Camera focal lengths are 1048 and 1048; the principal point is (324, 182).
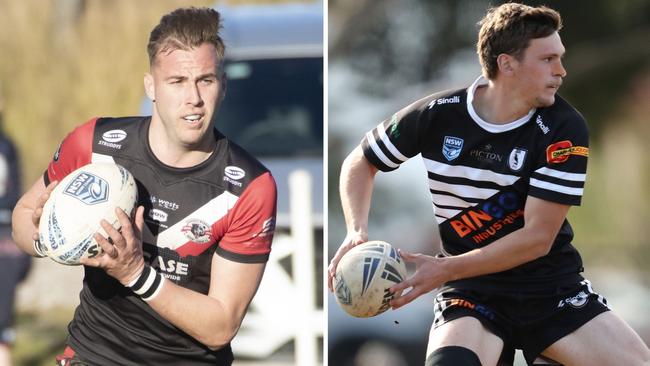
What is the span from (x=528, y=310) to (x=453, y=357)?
509 mm

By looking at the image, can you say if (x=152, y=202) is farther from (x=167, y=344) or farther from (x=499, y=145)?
(x=499, y=145)

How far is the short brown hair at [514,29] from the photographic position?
4.28m

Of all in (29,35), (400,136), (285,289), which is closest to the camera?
(400,136)

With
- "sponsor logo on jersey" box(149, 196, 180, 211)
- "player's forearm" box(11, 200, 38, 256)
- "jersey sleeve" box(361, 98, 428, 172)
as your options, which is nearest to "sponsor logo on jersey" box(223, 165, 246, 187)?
"sponsor logo on jersey" box(149, 196, 180, 211)

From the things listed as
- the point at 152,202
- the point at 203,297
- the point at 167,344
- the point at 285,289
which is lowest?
the point at 285,289

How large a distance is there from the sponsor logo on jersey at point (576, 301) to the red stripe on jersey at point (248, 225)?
1241mm

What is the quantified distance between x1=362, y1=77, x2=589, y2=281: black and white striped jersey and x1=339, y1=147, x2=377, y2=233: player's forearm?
149 mm

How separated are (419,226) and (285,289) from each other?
830 mm

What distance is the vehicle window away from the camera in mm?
5914

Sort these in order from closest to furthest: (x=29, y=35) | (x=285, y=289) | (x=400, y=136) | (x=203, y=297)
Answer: (x=203, y=297), (x=400, y=136), (x=285, y=289), (x=29, y=35)

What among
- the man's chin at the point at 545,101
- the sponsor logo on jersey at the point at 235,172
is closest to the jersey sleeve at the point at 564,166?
the man's chin at the point at 545,101

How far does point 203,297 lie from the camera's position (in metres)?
4.08

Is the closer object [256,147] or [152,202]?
[152,202]

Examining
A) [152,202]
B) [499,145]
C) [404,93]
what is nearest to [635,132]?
[404,93]
